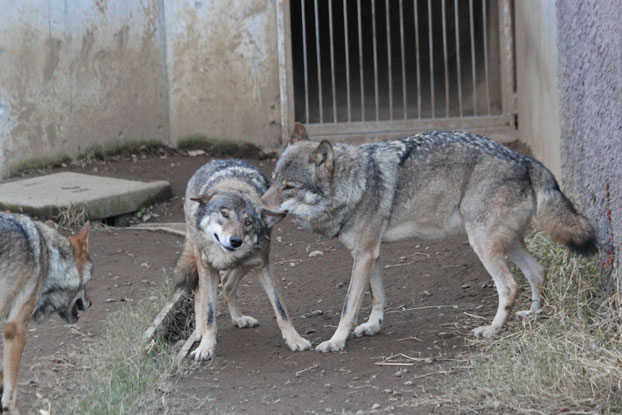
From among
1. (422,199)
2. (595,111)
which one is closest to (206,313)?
(422,199)

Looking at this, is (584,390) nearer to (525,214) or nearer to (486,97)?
(525,214)

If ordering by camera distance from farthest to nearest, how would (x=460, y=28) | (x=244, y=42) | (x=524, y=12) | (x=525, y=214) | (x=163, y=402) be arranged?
(x=460, y=28) → (x=244, y=42) → (x=524, y=12) → (x=525, y=214) → (x=163, y=402)

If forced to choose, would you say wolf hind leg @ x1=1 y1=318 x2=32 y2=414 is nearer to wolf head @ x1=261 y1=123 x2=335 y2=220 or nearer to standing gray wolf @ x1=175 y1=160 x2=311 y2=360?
standing gray wolf @ x1=175 y1=160 x2=311 y2=360

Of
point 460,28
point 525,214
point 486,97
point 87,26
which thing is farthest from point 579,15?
point 460,28

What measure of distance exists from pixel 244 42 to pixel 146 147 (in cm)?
174

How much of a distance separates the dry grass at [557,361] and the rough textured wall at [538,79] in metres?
2.12

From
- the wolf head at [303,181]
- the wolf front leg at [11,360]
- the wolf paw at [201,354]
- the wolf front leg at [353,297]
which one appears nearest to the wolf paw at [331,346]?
the wolf front leg at [353,297]

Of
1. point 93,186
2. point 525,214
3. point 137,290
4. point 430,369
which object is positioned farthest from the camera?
point 93,186

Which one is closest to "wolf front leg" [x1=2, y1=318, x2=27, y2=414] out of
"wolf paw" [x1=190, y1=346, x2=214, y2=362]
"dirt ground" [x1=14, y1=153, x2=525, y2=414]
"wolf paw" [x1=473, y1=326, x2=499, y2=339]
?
"dirt ground" [x1=14, y1=153, x2=525, y2=414]

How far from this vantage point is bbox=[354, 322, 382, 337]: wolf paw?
5.82 metres

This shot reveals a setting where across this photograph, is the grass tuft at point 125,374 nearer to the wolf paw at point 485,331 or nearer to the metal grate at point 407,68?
the wolf paw at point 485,331

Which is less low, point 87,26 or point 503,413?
point 87,26

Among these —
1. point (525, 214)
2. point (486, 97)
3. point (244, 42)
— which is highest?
point (244, 42)

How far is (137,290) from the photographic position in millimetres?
6789
